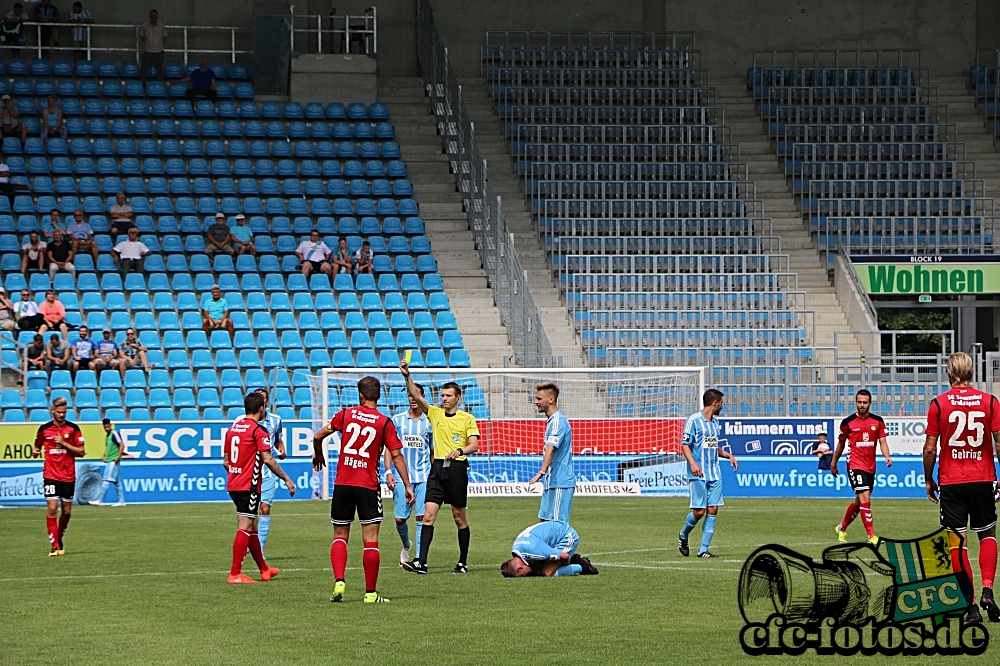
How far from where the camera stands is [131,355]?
29.5 metres

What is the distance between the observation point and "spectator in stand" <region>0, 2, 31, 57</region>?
36.9 m

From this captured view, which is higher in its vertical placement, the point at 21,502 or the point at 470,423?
the point at 470,423

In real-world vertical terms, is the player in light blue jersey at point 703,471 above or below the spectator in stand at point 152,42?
below

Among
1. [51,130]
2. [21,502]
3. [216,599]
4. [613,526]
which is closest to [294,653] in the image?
[216,599]

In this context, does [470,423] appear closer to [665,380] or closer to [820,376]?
[665,380]

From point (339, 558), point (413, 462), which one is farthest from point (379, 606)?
point (413, 462)

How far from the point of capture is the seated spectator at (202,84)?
36.8m

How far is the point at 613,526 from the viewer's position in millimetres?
21359

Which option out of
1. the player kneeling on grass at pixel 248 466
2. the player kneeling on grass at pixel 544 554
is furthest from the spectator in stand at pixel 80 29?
the player kneeling on grass at pixel 544 554

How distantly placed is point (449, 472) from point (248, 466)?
6.97 ft

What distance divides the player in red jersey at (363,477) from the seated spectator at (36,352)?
702 inches

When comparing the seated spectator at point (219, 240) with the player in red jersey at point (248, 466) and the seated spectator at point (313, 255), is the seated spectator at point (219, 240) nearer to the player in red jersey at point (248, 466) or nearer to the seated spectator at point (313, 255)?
the seated spectator at point (313, 255)

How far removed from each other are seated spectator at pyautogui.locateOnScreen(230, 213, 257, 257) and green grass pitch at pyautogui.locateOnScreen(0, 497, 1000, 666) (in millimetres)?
12305

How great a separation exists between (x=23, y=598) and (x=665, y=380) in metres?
17.3
